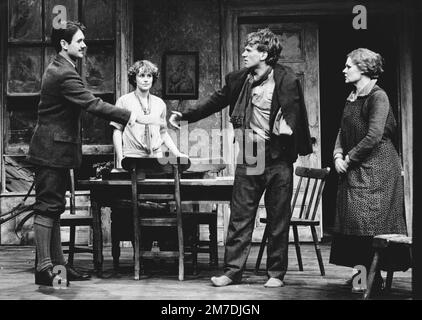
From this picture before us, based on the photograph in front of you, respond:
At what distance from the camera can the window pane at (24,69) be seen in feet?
24.7

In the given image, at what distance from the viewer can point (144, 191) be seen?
519cm

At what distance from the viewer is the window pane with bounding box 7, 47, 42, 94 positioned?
296 inches

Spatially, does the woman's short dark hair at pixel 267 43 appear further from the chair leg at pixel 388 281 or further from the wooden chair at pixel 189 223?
the chair leg at pixel 388 281

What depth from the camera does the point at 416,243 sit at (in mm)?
2863

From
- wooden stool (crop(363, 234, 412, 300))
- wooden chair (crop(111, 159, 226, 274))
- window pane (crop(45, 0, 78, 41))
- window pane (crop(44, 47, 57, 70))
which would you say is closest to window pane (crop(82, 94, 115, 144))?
window pane (crop(44, 47, 57, 70))

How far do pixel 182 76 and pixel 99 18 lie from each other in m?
1.18

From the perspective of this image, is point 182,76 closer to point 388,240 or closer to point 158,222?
point 158,222

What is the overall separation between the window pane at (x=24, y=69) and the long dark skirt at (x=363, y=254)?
434 cm

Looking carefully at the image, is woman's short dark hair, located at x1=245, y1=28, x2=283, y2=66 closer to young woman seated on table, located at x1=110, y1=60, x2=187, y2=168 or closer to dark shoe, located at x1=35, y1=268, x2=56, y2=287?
young woman seated on table, located at x1=110, y1=60, x2=187, y2=168

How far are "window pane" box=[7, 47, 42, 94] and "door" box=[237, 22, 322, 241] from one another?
238 centimetres

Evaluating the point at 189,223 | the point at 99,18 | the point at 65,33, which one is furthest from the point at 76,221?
the point at 99,18

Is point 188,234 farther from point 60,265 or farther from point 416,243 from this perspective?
point 416,243
